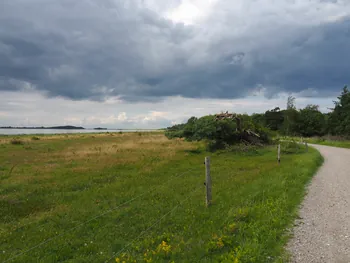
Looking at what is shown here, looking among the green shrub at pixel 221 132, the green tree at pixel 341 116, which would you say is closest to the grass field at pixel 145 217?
the green shrub at pixel 221 132

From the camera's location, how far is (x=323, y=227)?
6.80 metres

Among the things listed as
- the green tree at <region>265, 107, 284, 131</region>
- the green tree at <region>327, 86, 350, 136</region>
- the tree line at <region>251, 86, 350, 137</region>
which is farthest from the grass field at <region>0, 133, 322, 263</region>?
the green tree at <region>265, 107, 284, 131</region>

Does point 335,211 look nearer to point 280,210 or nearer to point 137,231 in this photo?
point 280,210

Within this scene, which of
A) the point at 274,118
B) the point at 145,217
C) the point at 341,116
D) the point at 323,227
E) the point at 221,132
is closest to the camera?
the point at 323,227

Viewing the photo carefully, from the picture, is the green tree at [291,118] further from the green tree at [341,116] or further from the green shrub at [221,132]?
the green shrub at [221,132]

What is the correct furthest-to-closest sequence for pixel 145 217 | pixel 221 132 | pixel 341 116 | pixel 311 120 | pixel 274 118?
pixel 274 118 → pixel 311 120 → pixel 341 116 → pixel 221 132 → pixel 145 217

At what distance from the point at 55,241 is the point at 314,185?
403 inches

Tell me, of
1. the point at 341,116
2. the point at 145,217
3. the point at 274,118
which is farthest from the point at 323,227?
the point at 274,118

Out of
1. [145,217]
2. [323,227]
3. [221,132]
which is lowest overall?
[145,217]

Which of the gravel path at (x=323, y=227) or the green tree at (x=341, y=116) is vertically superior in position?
the green tree at (x=341, y=116)

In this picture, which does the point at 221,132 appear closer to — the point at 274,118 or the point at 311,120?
the point at 311,120

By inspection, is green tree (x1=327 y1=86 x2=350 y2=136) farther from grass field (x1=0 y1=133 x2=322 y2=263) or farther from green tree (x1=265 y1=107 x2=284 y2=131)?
grass field (x1=0 y1=133 x2=322 y2=263)

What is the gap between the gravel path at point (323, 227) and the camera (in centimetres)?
530

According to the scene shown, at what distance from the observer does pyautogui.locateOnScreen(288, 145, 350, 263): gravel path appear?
17.4 feet
